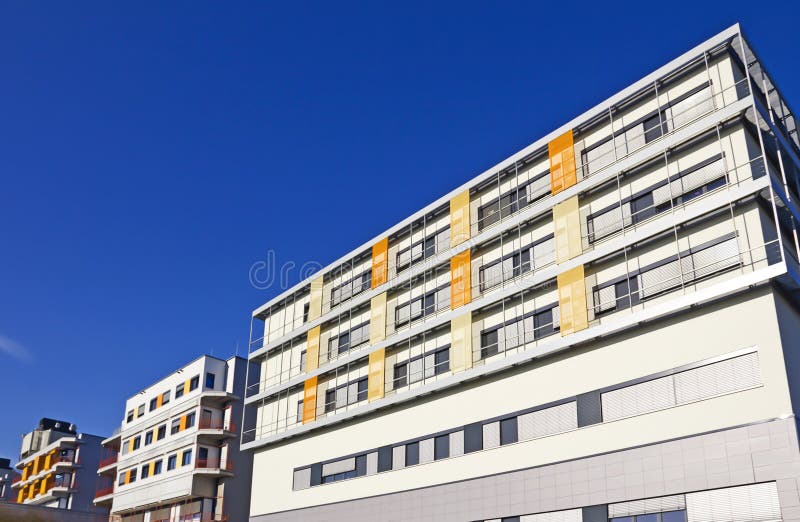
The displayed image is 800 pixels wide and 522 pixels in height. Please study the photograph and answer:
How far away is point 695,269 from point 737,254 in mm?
1825

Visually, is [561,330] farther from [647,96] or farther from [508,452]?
Result: [647,96]

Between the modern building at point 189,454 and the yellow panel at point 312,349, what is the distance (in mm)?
18914

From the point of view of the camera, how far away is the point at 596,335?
32.8 metres

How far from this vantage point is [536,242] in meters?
38.3

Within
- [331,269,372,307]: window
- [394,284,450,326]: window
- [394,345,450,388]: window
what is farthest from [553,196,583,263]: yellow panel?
[331,269,372,307]: window

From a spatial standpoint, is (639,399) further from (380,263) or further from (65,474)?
(65,474)

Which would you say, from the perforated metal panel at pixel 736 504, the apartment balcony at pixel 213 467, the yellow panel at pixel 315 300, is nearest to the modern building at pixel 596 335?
the perforated metal panel at pixel 736 504

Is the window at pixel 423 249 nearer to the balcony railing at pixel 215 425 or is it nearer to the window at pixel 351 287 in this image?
the window at pixel 351 287

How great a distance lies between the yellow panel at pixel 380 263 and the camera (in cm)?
4728

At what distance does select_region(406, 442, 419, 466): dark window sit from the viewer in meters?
39.9

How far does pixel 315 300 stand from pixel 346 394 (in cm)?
834

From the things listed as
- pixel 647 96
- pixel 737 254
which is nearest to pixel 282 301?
pixel 647 96

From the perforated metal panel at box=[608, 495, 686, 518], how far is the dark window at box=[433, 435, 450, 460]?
996cm

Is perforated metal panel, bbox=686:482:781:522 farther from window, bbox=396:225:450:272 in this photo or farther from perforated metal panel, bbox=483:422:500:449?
window, bbox=396:225:450:272
